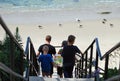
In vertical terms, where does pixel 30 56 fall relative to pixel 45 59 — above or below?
above

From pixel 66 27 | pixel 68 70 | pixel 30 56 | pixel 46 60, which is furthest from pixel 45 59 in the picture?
pixel 66 27

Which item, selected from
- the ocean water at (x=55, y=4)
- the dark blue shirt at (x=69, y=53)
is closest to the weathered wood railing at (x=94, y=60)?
the dark blue shirt at (x=69, y=53)

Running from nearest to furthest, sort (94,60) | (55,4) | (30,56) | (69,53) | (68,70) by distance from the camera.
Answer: (30,56) < (69,53) < (94,60) < (68,70) < (55,4)

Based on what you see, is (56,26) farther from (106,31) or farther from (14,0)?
(14,0)

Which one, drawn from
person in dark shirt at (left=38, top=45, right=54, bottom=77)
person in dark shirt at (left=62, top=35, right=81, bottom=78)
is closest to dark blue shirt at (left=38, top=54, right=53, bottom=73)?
person in dark shirt at (left=38, top=45, right=54, bottom=77)

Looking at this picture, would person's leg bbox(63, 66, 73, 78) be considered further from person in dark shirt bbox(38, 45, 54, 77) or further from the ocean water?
the ocean water

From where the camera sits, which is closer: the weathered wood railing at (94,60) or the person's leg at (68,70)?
the weathered wood railing at (94,60)

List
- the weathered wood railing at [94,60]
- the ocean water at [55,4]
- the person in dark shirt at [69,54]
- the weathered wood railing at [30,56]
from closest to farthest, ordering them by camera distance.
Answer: the weathered wood railing at [94,60]
the weathered wood railing at [30,56]
the person in dark shirt at [69,54]
the ocean water at [55,4]

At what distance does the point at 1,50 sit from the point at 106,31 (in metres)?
16.2

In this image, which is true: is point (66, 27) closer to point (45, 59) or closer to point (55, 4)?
point (45, 59)

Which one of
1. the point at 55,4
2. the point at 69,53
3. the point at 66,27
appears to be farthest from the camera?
the point at 55,4

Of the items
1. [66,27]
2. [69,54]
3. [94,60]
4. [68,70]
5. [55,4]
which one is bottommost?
[55,4]

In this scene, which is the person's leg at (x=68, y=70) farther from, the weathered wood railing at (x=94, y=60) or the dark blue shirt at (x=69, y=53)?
the weathered wood railing at (x=94, y=60)

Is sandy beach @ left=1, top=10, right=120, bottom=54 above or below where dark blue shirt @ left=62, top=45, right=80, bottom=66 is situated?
below
